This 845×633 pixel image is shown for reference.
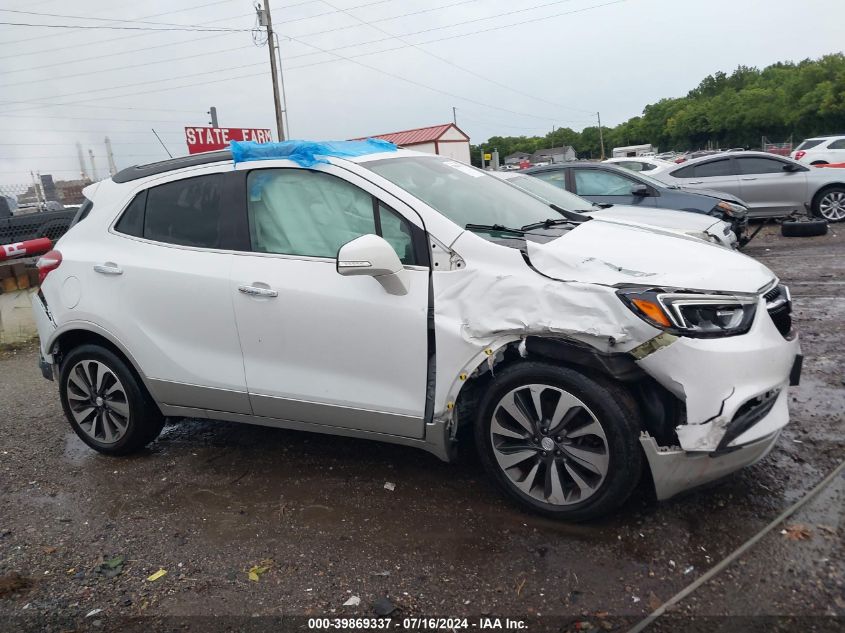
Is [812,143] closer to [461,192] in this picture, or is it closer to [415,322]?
[461,192]

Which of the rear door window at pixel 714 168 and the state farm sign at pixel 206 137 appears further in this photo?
the state farm sign at pixel 206 137

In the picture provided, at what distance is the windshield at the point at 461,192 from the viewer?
3.56 meters

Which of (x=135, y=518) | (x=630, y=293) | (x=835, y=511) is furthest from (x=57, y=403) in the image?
(x=835, y=511)

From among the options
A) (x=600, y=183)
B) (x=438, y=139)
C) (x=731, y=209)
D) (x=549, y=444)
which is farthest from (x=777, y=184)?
(x=438, y=139)

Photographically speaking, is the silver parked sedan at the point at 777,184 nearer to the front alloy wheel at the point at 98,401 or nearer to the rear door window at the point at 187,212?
the rear door window at the point at 187,212

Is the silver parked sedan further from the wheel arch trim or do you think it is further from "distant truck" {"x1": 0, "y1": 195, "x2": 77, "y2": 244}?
the wheel arch trim

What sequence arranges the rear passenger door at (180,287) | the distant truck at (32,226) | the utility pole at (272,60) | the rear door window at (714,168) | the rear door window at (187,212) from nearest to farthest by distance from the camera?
the rear passenger door at (180,287) → the rear door window at (187,212) → the distant truck at (32,226) → the rear door window at (714,168) → the utility pole at (272,60)

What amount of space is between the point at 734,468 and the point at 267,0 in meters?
→ 31.7

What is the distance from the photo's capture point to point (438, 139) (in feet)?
Answer: 121

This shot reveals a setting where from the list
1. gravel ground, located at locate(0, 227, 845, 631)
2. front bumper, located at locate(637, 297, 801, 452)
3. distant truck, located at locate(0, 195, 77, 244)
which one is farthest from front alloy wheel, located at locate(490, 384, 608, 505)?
distant truck, located at locate(0, 195, 77, 244)

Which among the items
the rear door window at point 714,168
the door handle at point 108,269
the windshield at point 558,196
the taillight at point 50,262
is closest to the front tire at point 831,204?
the rear door window at point 714,168

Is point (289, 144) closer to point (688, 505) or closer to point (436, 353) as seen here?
point (436, 353)

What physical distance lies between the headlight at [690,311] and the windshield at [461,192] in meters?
0.97

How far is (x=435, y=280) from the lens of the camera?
324 cm
